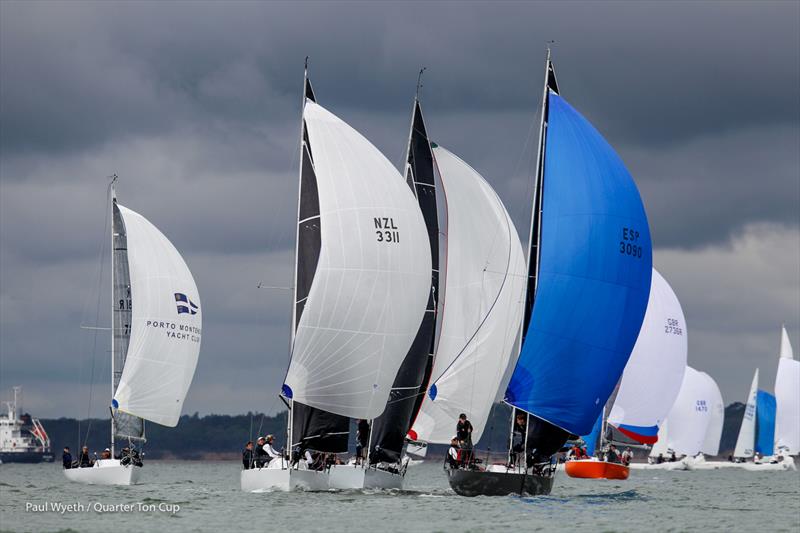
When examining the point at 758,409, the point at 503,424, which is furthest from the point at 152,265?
the point at 503,424

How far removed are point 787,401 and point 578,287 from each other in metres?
76.7

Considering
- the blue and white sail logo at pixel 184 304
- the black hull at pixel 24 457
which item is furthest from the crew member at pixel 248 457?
the black hull at pixel 24 457

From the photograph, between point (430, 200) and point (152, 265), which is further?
point (152, 265)

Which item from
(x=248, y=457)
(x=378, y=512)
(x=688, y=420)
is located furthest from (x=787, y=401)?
(x=378, y=512)

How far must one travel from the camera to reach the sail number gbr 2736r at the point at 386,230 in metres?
38.4

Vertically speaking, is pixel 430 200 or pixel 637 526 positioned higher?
pixel 430 200

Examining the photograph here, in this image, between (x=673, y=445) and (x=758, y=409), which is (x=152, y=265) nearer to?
(x=673, y=445)

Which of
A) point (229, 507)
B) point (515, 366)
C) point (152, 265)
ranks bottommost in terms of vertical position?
point (229, 507)

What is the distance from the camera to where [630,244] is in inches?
1469

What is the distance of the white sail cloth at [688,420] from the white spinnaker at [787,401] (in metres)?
8.37

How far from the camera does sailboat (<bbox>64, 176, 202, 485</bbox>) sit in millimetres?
52906

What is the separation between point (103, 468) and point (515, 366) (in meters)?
20.5

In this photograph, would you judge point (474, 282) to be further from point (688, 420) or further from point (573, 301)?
point (688, 420)

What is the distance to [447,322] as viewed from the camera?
43.2 m
